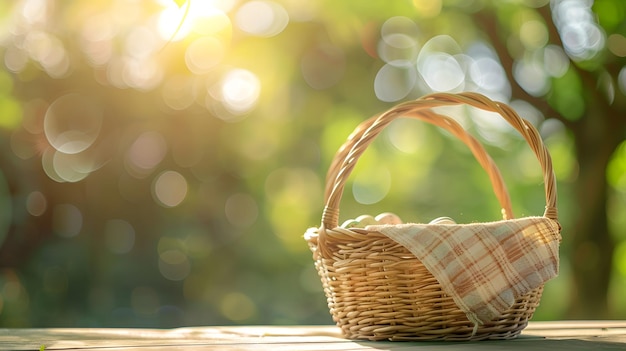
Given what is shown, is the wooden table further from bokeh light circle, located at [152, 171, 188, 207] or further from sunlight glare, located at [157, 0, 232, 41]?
bokeh light circle, located at [152, 171, 188, 207]

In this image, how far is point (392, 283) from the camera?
3.93 ft

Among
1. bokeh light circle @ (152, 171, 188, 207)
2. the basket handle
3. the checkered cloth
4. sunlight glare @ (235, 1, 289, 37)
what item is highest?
sunlight glare @ (235, 1, 289, 37)

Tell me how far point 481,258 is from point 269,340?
400 millimetres

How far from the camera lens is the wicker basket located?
3.91ft

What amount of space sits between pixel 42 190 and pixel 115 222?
0.54 meters

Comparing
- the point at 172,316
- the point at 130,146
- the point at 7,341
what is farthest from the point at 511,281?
the point at 172,316

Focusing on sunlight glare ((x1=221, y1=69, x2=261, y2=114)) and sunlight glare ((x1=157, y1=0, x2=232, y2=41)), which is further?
sunlight glare ((x1=221, y1=69, x2=261, y2=114))

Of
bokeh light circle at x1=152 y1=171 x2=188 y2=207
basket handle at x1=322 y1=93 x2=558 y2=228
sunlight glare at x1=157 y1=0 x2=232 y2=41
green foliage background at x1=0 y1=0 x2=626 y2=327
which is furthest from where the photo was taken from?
bokeh light circle at x1=152 y1=171 x2=188 y2=207

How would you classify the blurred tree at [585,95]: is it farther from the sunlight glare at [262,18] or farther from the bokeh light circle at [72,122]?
the bokeh light circle at [72,122]

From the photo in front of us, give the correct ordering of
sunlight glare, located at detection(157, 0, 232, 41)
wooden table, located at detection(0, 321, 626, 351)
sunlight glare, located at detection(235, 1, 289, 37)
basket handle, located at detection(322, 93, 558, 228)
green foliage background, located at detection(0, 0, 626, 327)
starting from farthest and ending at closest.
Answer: sunlight glare, located at detection(235, 1, 289, 37), sunlight glare, located at detection(157, 0, 232, 41), green foliage background, located at detection(0, 0, 626, 327), basket handle, located at detection(322, 93, 558, 228), wooden table, located at detection(0, 321, 626, 351)

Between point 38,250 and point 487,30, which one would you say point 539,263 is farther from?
point 38,250

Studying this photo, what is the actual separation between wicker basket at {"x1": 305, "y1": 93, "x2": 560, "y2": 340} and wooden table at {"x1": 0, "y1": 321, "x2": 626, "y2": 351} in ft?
0.11

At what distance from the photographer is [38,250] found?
4.69 metres

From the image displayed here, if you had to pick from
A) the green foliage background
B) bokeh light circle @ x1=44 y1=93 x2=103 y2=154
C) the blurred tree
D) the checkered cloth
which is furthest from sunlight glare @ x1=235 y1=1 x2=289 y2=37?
the checkered cloth
